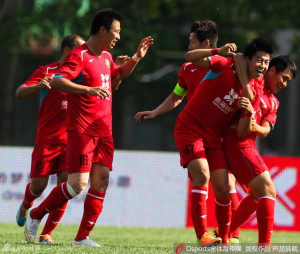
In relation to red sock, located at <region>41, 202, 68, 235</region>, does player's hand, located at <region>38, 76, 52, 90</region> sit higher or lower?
higher

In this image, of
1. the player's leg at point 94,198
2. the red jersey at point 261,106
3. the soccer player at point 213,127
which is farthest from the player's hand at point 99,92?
the red jersey at point 261,106

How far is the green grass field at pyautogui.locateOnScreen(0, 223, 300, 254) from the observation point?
638 centimetres

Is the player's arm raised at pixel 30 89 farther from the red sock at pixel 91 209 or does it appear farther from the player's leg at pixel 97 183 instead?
the red sock at pixel 91 209

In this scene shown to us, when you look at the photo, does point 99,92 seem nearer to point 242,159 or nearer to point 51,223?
point 242,159

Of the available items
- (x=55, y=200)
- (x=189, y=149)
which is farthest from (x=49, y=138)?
(x=189, y=149)

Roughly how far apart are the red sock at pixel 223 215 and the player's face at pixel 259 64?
125 cm

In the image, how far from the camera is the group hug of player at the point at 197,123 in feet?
20.7

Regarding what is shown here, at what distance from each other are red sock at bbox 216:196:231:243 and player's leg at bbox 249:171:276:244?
0.38 m

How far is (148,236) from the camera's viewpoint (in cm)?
966

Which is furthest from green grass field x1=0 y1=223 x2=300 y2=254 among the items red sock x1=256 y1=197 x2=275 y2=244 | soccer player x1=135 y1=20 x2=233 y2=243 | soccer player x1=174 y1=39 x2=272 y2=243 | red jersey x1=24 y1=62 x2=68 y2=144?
soccer player x1=135 y1=20 x2=233 y2=243

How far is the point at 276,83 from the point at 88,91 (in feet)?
6.06

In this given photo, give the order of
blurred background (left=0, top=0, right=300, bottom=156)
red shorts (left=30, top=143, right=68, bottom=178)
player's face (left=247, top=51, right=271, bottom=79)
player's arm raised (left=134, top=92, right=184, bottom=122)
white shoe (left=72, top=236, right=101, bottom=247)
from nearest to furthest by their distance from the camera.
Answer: player's face (left=247, top=51, right=271, bottom=79) → white shoe (left=72, top=236, right=101, bottom=247) → player's arm raised (left=134, top=92, right=184, bottom=122) → red shorts (left=30, top=143, right=68, bottom=178) → blurred background (left=0, top=0, right=300, bottom=156)

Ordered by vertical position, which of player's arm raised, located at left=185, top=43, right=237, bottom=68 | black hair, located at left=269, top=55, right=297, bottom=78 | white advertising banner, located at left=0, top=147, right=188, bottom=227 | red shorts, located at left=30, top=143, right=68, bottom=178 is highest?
player's arm raised, located at left=185, top=43, right=237, bottom=68

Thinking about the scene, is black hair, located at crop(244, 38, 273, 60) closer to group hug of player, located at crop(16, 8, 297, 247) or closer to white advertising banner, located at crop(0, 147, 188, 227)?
group hug of player, located at crop(16, 8, 297, 247)
